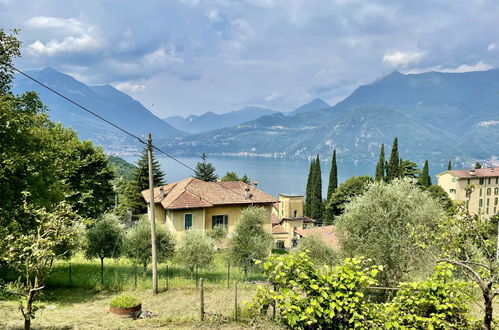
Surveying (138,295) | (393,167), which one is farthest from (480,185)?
(138,295)

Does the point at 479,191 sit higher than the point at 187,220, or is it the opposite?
the point at 187,220

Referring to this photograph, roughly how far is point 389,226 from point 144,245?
14.3m

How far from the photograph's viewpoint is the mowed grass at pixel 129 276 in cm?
1806

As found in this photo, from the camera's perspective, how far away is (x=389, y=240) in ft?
48.7

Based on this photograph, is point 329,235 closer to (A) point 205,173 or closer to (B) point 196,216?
(B) point 196,216

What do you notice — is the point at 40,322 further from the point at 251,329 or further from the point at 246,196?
the point at 246,196

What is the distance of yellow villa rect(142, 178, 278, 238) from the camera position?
3080 centimetres

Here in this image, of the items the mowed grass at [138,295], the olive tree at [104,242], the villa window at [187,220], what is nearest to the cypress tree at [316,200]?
the villa window at [187,220]

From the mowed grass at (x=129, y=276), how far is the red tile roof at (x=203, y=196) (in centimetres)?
722

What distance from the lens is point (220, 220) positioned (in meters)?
32.9

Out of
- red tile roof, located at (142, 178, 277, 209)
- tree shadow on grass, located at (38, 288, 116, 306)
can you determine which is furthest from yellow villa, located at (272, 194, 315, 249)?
tree shadow on grass, located at (38, 288, 116, 306)

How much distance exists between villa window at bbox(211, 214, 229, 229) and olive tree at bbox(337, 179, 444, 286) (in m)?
17.7

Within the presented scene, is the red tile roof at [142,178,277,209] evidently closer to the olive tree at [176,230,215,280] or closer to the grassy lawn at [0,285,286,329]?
the olive tree at [176,230,215,280]

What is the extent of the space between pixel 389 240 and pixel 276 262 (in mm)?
10726
